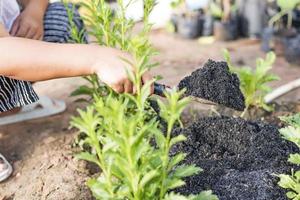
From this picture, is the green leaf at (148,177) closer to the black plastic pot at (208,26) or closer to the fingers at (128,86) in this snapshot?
the fingers at (128,86)

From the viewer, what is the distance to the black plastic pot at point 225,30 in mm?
4191

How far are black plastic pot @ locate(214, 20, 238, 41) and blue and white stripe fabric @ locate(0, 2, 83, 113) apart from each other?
69.6 inches

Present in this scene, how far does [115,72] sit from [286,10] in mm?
2439

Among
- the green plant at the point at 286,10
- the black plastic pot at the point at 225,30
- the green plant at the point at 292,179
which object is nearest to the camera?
the green plant at the point at 292,179

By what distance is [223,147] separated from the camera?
1.96 meters

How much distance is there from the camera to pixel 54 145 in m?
2.46

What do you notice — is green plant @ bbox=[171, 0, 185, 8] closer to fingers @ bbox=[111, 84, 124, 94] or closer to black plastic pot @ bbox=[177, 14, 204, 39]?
black plastic pot @ bbox=[177, 14, 204, 39]

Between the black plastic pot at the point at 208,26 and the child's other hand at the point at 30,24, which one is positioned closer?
the child's other hand at the point at 30,24

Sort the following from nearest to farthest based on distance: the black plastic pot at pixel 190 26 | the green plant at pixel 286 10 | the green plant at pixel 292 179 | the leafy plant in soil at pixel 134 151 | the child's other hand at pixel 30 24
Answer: the leafy plant in soil at pixel 134 151
the green plant at pixel 292 179
the child's other hand at pixel 30 24
the green plant at pixel 286 10
the black plastic pot at pixel 190 26

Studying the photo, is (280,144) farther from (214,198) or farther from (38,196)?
(38,196)

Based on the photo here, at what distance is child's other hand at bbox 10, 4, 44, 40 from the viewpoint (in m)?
2.38

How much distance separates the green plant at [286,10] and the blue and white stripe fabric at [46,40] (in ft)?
5.08

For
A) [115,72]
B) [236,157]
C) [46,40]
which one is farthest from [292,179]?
[46,40]

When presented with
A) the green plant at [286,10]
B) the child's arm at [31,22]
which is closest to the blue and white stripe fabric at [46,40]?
the child's arm at [31,22]
